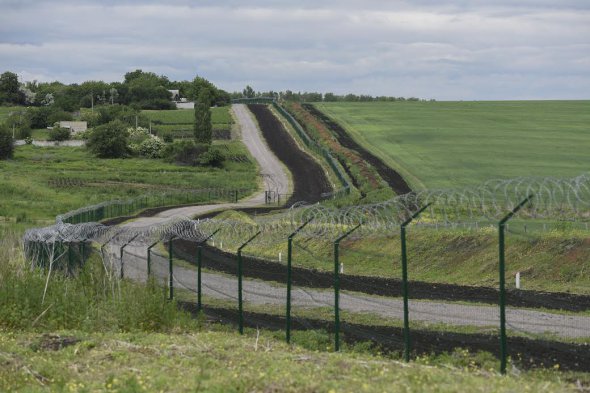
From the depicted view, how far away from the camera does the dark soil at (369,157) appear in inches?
2605

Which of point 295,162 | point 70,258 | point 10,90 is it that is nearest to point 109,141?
point 295,162

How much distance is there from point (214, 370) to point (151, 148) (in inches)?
3527

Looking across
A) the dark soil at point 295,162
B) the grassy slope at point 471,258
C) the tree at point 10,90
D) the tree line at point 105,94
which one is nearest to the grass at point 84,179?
the dark soil at point 295,162

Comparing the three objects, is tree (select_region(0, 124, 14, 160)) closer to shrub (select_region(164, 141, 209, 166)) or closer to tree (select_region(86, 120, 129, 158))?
tree (select_region(86, 120, 129, 158))

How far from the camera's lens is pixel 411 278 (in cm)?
3028

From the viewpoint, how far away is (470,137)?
303 ft

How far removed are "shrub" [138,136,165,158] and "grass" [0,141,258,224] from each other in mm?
1937

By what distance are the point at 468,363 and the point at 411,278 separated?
15103 millimetres

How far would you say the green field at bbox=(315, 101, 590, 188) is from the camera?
70.7 meters

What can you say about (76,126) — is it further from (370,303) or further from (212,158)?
(370,303)

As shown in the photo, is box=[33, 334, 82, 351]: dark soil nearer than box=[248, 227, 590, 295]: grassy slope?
Yes

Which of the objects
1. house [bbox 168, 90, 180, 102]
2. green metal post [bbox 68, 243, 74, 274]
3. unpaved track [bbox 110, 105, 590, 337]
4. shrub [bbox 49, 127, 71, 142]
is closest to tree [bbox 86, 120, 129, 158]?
shrub [bbox 49, 127, 71, 142]

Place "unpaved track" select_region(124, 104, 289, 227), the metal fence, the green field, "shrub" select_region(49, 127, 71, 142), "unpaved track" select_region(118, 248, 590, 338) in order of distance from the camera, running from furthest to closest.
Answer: "shrub" select_region(49, 127, 71, 142)
the green field
"unpaved track" select_region(124, 104, 289, 227)
"unpaved track" select_region(118, 248, 590, 338)
the metal fence

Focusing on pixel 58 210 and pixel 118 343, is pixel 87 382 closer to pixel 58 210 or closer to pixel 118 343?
pixel 118 343
